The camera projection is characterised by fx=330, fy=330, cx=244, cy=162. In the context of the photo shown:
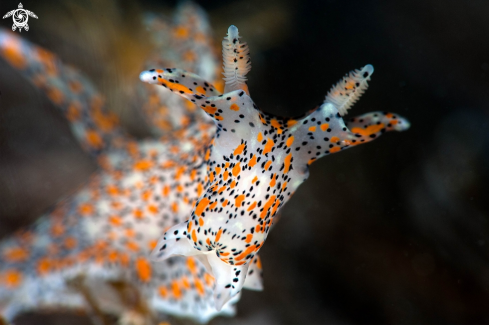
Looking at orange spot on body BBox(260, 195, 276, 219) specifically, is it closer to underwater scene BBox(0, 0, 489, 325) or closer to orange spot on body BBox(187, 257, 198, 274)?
underwater scene BBox(0, 0, 489, 325)

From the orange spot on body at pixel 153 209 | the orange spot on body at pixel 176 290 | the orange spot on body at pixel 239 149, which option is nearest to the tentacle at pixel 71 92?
the orange spot on body at pixel 153 209

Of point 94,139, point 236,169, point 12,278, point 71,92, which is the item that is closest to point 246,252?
point 236,169

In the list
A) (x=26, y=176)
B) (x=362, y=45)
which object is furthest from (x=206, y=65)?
(x=26, y=176)

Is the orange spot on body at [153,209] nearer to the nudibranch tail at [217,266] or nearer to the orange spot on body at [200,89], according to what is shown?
the nudibranch tail at [217,266]

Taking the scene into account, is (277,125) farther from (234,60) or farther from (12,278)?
(12,278)

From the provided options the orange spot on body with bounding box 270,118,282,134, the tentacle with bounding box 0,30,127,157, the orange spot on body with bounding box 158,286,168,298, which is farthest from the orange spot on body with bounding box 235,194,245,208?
the tentacle with bounding box 0,30,127,157

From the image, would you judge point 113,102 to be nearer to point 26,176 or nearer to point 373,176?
point 26,176
